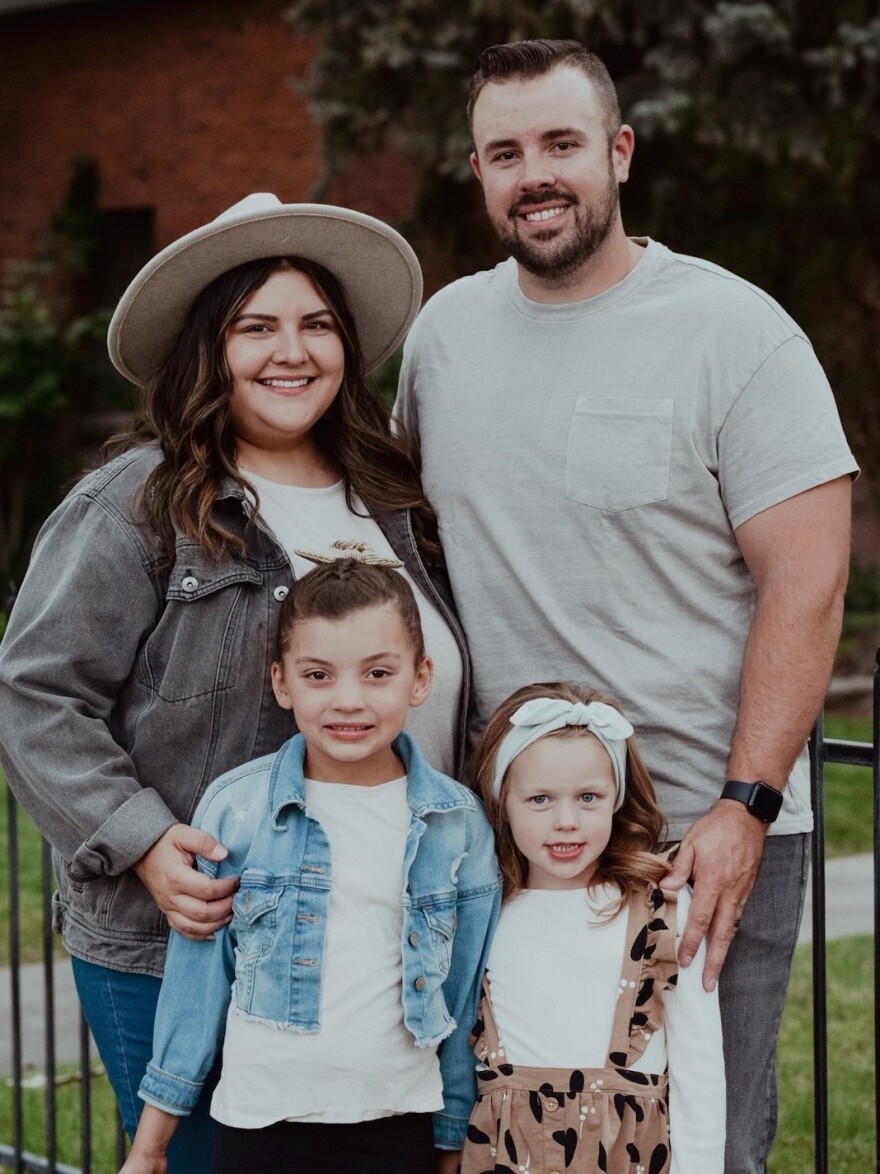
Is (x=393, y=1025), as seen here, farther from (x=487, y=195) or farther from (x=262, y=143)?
(x=262, y=143)

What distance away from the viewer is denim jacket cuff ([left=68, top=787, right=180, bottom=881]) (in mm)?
2561

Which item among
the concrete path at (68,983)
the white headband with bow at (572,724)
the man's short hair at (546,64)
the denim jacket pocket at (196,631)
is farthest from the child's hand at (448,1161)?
the concrete path at (68,983)

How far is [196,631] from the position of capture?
2.66 meters

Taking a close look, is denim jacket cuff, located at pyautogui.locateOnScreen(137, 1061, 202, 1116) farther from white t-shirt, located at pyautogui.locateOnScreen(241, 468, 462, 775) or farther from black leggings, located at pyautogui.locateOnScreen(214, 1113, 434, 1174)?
white t-shirt, located at pyautogui.locateOnScreen(241, 468, 462, 775)

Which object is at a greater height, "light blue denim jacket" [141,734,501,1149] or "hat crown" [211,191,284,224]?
"hat crown" [211,191,284,224]

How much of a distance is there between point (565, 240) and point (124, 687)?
1.19 m

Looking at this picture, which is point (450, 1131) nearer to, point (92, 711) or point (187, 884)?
point (187, 884)

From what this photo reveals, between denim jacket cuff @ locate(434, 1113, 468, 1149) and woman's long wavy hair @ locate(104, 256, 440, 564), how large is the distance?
3.50 feet

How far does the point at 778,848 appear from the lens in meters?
2.80

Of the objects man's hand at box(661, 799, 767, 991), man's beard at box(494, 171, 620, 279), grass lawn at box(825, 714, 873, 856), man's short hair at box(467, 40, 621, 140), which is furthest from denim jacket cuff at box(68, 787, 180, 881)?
grass lawn at box(825, 714, 873, 856)

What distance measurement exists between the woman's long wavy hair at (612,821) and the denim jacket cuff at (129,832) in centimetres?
57

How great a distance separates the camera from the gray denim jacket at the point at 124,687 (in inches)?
102

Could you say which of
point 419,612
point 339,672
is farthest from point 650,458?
point 339,672

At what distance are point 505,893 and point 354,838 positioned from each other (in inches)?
11.9
